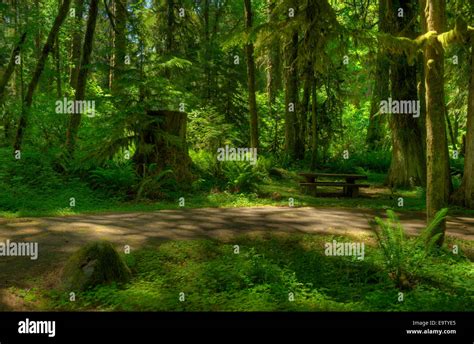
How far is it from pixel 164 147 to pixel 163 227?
5.52 meters

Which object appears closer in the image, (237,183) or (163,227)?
(163,227)

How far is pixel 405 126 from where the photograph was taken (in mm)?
15758

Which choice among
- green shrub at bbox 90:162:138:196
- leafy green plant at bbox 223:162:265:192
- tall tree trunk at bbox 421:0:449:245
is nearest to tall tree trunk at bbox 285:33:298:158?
leafy green plant at bbox 223:162:265:192

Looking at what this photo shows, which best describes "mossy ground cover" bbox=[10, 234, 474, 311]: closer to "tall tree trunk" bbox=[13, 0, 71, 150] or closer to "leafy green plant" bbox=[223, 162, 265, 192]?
"leafy green plant" bbox=[223, 162, 265, 192]

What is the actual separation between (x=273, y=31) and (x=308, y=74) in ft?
15.3

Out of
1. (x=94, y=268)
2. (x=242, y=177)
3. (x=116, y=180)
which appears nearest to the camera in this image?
(x=94, y=268)

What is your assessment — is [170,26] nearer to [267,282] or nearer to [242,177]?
[242,177]

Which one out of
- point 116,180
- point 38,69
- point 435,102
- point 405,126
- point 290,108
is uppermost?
point 38,69

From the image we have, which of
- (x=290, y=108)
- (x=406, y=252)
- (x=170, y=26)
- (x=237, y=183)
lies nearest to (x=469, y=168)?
(x=406, y=252)

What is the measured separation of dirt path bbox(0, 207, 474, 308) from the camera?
722 centimetres

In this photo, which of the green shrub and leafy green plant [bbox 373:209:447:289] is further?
the green shrub

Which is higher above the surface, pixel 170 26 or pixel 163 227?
pixel 170 26

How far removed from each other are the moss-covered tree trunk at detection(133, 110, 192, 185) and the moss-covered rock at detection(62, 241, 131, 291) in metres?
7.05
